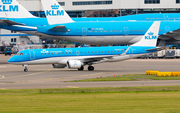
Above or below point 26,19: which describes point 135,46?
below

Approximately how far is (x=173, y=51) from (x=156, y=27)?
1976 cm

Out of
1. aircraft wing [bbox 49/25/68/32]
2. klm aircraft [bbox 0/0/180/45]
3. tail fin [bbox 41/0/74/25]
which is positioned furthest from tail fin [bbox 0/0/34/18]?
aircraft wing [bbox 49/25/68/32]

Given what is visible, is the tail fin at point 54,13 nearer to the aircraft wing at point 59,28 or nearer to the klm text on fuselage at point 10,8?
the aircraft wing at point 59,28

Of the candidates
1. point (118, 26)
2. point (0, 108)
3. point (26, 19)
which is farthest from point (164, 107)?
point (26, 19)

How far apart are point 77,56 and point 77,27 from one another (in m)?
18.0

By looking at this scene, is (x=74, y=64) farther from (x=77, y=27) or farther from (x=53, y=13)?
(x=53, y=13)

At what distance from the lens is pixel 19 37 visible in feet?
388

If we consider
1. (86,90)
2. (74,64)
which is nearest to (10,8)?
(74,64)

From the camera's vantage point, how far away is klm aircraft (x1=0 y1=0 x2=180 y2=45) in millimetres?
60875

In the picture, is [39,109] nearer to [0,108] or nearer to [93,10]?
[0,108]

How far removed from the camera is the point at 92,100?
66.3 ft

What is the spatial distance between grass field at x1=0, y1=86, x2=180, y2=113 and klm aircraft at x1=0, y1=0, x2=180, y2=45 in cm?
3641

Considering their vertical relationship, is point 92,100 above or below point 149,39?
below

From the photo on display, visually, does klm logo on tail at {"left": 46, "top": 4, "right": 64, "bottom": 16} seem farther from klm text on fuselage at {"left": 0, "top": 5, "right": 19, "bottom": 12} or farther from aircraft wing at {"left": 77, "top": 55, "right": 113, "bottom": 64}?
aircraft wing at {"left": 77, "top": 55, "right": 113, "bottom": 64}
